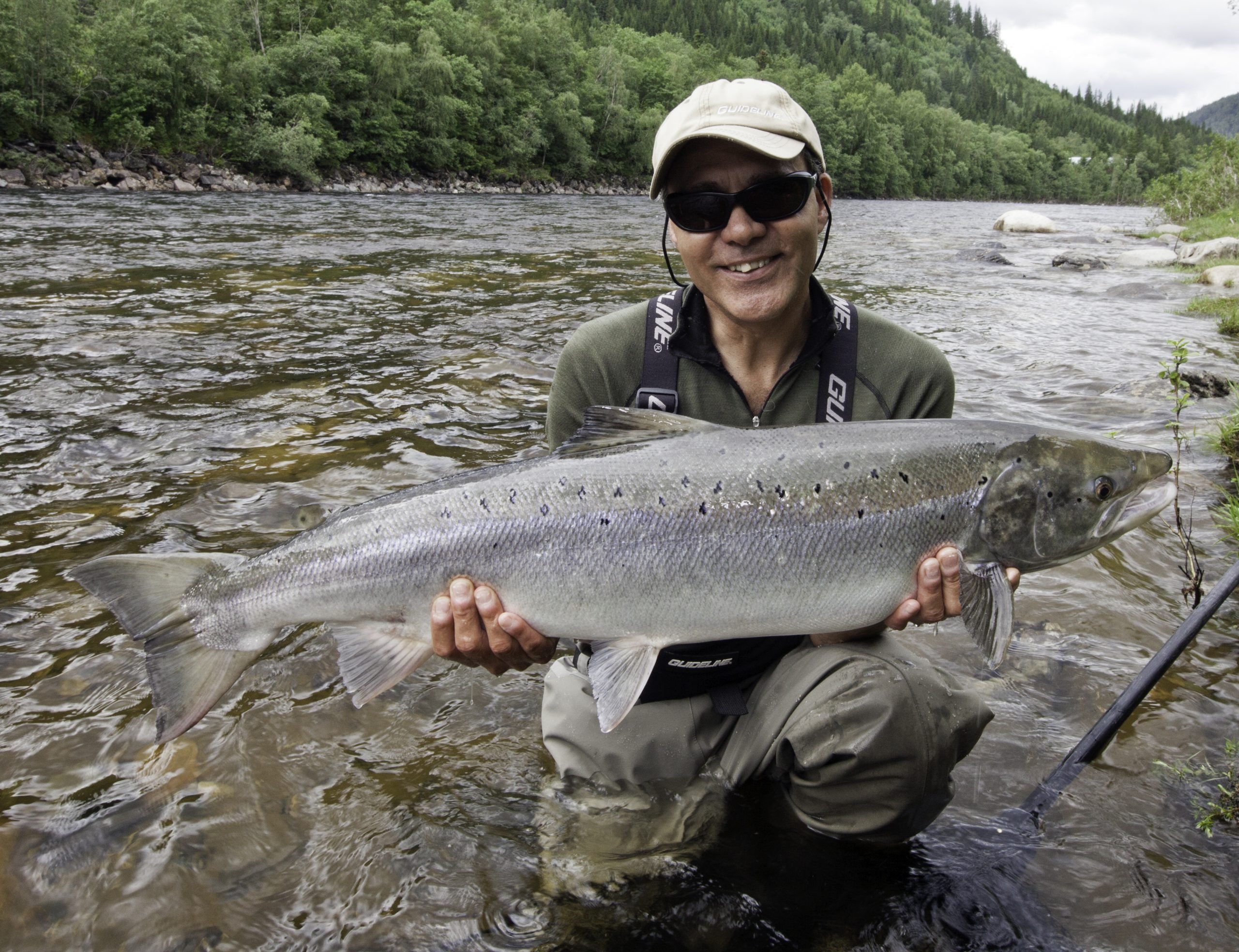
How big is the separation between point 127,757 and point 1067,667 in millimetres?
3748

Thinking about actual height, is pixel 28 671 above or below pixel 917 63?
below

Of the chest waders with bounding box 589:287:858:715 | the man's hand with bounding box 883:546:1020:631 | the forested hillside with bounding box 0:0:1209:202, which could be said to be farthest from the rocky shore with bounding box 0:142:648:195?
the man's hand with bounding box 883:546:1020:631

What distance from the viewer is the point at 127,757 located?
300 cm

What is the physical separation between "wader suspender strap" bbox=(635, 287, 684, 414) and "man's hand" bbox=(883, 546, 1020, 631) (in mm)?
956

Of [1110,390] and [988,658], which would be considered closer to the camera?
[988,658]

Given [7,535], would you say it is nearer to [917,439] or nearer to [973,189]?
[917,439]

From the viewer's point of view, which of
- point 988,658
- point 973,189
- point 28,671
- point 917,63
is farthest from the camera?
point 917,63

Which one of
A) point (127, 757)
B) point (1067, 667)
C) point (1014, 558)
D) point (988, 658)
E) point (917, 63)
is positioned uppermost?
point (917, 63)

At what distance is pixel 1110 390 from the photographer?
310 inches

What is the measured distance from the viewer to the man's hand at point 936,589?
2.34 metres

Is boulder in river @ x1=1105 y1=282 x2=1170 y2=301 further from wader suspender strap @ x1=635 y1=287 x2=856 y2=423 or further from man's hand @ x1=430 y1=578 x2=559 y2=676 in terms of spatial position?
man's hand @ x1=430 y1=578 x2=559 y2=676

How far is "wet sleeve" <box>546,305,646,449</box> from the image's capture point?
2.84m

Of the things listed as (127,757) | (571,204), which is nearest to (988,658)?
(127,757)

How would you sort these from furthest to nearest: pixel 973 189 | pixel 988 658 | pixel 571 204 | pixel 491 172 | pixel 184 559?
pixel 973 189 < pixel 491 172 < pixel 571 204 < pixel 184 559 < pixel 988 658
